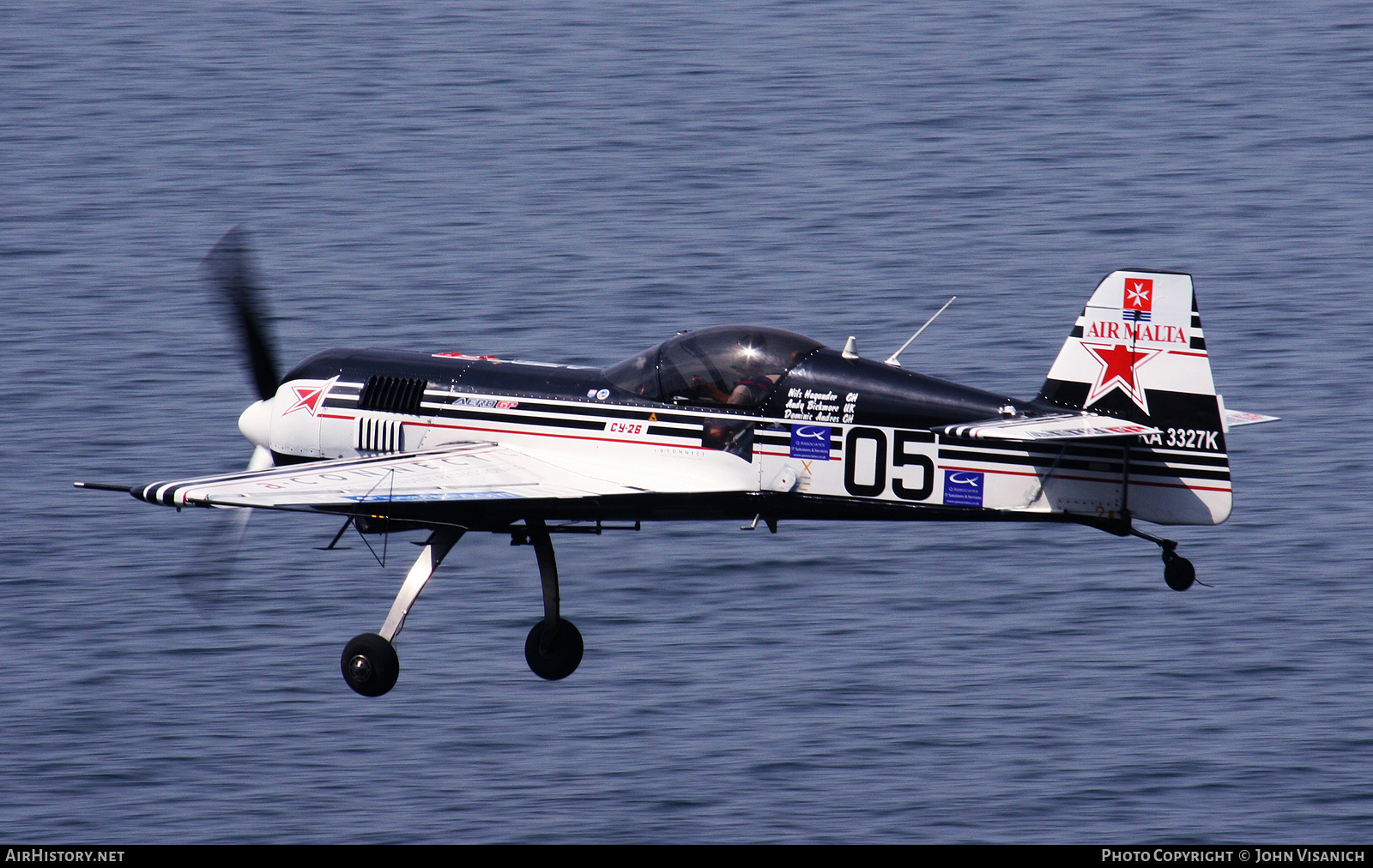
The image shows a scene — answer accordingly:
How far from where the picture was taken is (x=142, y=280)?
54375 mm

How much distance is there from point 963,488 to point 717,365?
10.0 ft

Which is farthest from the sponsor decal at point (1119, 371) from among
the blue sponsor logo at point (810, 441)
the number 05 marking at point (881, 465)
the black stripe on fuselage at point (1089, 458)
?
the blue sponsor logo at point (810, 441)

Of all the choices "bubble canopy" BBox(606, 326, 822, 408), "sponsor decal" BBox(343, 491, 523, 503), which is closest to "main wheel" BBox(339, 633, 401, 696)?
"sponsor decal" BBox(343, 491, 523, 503)

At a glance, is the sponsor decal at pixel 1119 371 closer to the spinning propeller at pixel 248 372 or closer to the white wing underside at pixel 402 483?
the white wing underside at pixel 402 483

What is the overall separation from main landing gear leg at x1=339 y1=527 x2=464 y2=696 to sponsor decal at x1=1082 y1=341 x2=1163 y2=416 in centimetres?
739

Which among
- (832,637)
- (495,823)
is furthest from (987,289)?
(495,823)

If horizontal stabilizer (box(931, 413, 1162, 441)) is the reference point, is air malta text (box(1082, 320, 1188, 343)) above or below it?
above

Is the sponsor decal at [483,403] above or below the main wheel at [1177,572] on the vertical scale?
above

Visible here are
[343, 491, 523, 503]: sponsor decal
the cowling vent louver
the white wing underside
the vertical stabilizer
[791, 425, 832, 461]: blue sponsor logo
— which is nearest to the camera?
the vertical stabilizer

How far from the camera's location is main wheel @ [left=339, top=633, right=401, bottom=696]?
20.5m

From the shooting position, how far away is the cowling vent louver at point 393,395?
21047 mm

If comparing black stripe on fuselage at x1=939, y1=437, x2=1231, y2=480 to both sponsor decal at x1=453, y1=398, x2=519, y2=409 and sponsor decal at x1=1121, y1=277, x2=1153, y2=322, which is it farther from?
sponsor decal at x1=453, y1=398, x2=519, y2=409

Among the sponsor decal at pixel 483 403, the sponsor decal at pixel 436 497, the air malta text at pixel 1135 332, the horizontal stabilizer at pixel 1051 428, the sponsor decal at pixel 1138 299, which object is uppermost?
the sponsor decal at pixel 1138 299

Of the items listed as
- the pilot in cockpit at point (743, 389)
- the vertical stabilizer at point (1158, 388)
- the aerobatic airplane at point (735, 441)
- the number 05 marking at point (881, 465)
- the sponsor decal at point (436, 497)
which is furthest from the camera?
the pilot in cockpit at point (743, 389)
